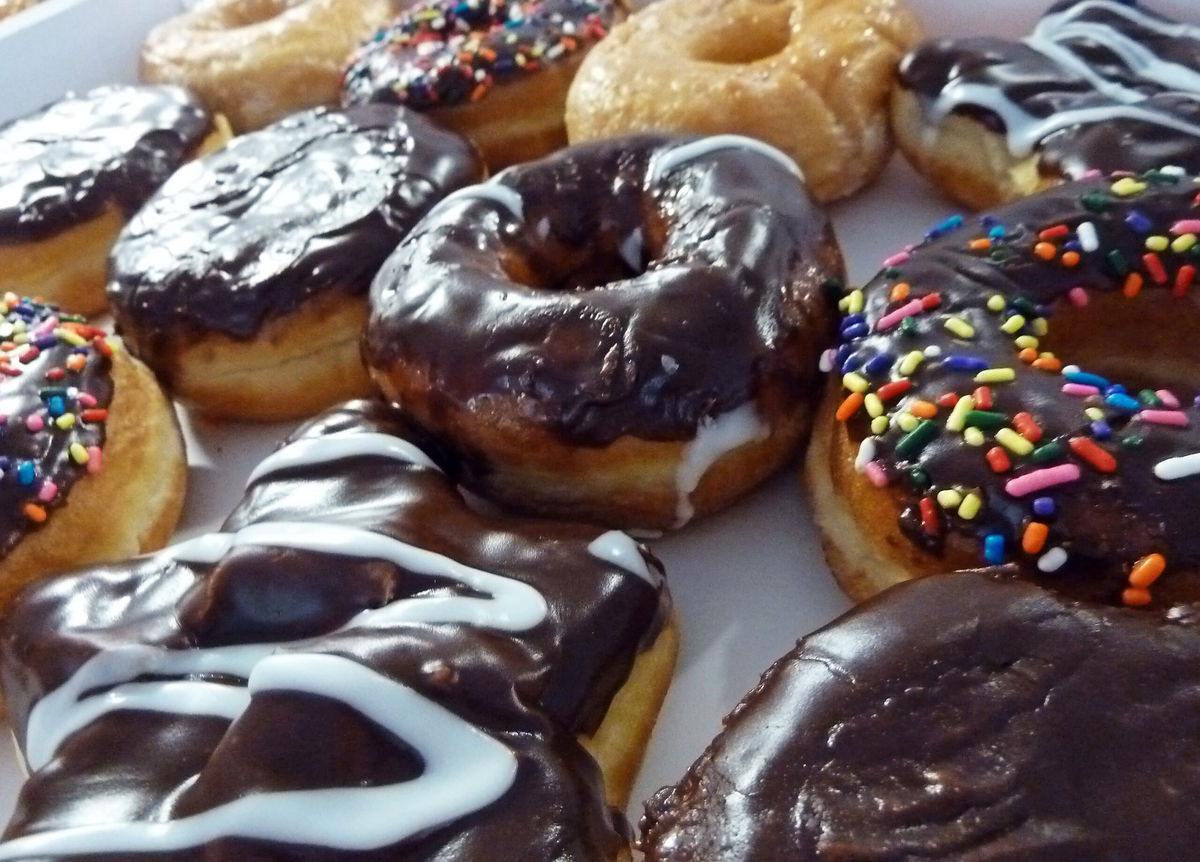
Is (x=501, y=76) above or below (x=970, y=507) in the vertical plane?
above

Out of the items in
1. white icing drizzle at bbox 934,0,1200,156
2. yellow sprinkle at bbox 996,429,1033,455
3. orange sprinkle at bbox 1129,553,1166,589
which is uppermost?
white icing drizzle at bbox 934,0,1200,156

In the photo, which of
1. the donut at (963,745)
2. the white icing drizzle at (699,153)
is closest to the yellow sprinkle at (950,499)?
the donut at (963,745)

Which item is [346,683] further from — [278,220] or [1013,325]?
[278,220]

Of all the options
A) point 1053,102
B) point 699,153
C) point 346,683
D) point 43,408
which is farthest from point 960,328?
point 43,408

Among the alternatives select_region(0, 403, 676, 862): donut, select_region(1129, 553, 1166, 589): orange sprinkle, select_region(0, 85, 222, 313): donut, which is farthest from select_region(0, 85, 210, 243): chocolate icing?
select_region(1129, 553, 1166, 589): orange sprinkle

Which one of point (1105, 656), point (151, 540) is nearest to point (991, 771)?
point (1105, 656)

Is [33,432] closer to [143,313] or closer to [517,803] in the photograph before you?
[143,313]

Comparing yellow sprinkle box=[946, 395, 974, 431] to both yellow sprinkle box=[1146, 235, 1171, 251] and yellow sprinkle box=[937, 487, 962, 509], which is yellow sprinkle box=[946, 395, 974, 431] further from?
yellow sprinkle box=[1146, 235, 1171, 251]
